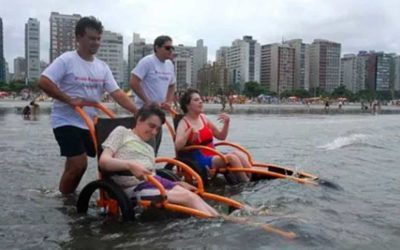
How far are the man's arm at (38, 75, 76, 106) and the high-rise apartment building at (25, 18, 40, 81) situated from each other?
13306 cm

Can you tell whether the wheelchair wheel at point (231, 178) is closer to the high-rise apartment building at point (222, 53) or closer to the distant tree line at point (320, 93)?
the distant tree line at point (320, 93)

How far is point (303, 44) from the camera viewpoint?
167250 mm

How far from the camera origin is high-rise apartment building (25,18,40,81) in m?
133

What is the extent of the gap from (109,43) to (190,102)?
84.7 metres

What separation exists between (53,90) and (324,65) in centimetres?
16664

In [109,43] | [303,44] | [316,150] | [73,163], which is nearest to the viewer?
[73,163]

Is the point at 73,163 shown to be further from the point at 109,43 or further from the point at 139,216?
the point at 109,43

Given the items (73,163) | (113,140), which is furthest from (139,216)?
(73,163)

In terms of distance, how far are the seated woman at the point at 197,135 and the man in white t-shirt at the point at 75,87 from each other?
1439 mm

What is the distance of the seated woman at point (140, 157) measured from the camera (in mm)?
4730

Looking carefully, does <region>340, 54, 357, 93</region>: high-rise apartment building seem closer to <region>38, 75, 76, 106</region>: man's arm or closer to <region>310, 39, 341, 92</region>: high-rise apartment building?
<region>310, 39, 341, 92</region>: high-rise apartment building

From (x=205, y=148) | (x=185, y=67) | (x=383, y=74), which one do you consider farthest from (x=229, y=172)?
(x=383, y=74)

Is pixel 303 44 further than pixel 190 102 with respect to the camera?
Yes

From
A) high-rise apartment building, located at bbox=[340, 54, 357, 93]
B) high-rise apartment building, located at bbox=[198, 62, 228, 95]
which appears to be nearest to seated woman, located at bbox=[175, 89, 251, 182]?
high-rise apartment building, located at bbox=[198, 62, 228, 95]
